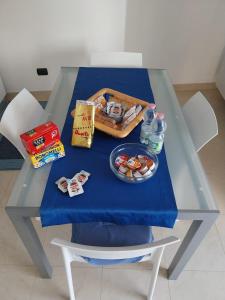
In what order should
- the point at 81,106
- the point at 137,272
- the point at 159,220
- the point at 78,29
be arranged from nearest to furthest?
the point at 159,220, the point at 81,106, the point at 137,272, the point at 78,29

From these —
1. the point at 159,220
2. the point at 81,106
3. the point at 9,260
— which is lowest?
the point at 9,260

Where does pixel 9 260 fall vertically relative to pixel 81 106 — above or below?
below

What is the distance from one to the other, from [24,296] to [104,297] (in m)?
0.43

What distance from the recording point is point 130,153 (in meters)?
1.03

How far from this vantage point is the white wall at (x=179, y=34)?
2197 mm

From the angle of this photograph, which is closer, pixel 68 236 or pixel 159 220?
pixel 159 220

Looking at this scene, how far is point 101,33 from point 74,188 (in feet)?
6.10

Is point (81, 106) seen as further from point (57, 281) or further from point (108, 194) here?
point (57, 281)

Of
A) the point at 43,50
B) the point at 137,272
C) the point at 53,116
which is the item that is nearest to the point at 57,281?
the point at 137,272

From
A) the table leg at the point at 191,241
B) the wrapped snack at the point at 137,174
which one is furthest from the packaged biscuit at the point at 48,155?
the table leg at the point at 191,241

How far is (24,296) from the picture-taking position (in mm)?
1239

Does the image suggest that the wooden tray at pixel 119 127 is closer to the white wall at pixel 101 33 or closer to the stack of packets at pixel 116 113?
the stack of packets at pixel 116 113

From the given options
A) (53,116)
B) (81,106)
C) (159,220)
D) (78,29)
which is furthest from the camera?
(78,29)

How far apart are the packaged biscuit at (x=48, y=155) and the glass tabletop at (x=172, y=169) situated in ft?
0.08
